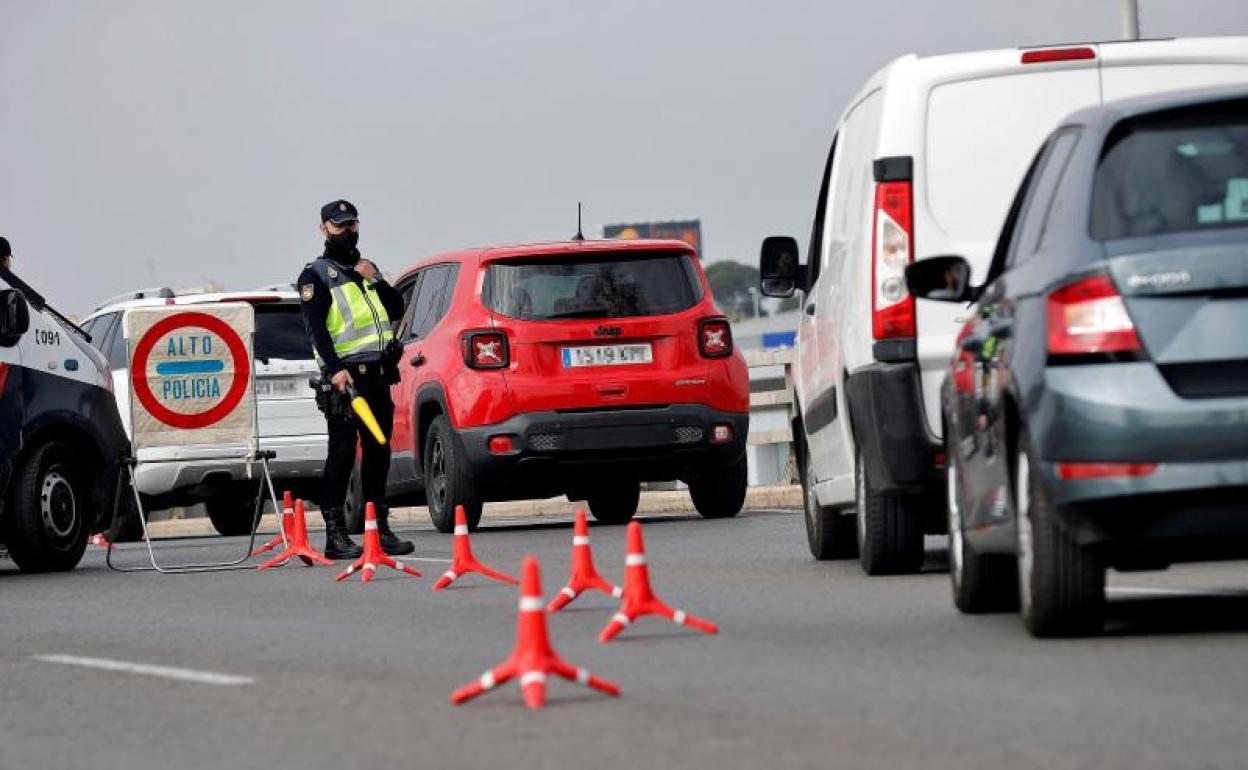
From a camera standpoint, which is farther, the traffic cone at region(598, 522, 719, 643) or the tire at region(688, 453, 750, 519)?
A: the tire at region(688, 453, 750, 519)

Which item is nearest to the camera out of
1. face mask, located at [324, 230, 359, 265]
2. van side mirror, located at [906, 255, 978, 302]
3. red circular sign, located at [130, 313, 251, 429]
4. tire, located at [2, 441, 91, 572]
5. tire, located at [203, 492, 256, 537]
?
van side mirror, located at [906, 255, 978, 302]

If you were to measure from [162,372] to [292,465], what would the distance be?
466cm

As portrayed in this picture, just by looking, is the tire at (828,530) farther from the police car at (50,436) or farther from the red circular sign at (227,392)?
the police car at (50,436)

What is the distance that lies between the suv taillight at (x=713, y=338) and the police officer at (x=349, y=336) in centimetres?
321

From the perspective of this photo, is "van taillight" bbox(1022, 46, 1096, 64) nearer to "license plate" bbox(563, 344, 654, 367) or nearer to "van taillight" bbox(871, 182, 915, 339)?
"van taillight" bbox(871, 182, 915, 339)

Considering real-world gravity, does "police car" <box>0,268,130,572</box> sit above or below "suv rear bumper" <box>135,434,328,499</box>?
above

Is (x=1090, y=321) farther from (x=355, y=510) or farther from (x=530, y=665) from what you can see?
(x=355, y=510)

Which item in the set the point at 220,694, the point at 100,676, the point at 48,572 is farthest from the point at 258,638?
the point at 48,572

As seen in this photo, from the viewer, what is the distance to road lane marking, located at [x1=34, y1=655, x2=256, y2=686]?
9.50 metres

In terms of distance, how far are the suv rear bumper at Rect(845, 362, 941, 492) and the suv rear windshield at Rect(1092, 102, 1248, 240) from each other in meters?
2.64

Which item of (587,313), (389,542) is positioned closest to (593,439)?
(587,313)

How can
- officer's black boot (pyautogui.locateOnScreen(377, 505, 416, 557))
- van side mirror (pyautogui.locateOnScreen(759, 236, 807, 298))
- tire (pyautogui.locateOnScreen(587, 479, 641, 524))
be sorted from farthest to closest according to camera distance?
tire (pyautogui.locateOnScreen(587, 479, 641, 524)) → officer's black boot (pyautogui.locateOnScreen(377, 505, 416, 557)) → van side mirror (pyautogui.locateOnScreen(759, 236, 807, 298))

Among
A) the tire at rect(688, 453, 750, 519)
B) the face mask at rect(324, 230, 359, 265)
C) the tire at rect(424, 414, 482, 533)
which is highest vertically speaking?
the face mask at rect(324, 230, 359, 265)

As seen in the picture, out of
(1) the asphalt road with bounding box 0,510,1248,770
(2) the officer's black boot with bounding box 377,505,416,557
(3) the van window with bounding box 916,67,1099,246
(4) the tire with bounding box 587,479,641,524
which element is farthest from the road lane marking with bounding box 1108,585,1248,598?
(4) the tire with bounding box 587,479,641,524
